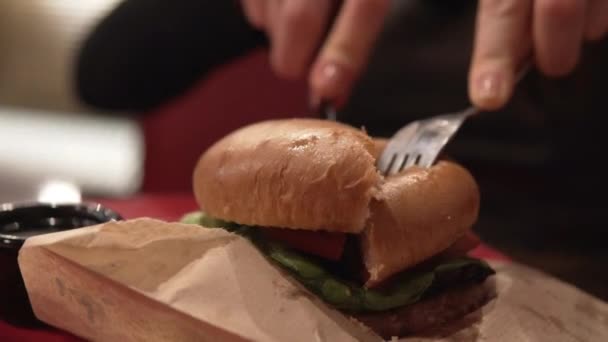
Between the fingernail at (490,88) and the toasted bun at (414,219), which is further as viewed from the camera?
the fingernail at (490,88)

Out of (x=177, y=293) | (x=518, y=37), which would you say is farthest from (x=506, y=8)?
(x=177, y=293)

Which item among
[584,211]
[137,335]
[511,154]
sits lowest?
[584,211]

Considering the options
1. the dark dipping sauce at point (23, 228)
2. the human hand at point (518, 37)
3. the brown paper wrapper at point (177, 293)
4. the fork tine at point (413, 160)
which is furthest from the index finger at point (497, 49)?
the dark dipping sauce at point (23, 228)

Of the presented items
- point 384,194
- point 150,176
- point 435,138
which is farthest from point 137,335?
point 150,176

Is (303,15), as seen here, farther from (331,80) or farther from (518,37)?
(518,37)

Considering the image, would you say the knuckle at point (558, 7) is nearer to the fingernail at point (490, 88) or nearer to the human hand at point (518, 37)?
the human hand at point (518, 37)

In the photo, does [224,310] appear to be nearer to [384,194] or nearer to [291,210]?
[291,210]

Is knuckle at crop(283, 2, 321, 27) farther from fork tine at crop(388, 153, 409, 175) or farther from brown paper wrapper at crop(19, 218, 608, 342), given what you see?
brown paper wrapper at crop(19, 218, 608, 342)

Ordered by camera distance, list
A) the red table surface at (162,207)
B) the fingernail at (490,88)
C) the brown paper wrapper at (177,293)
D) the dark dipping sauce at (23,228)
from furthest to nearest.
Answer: the red table surface at (162,207)
the fingernail at (490,88)
the dark dipping sauce at (23,228)
the brown paper wrapper at (177,293)
